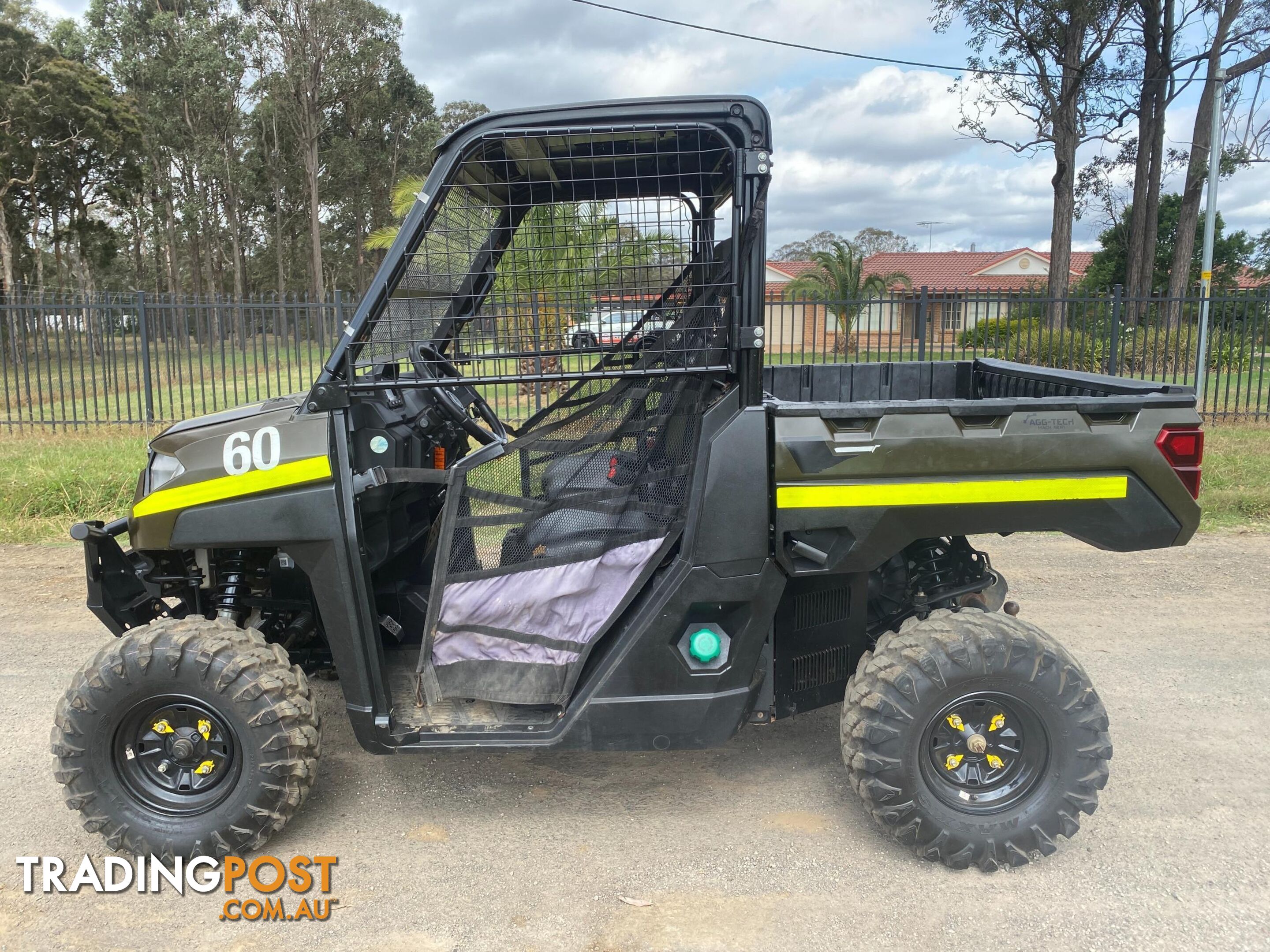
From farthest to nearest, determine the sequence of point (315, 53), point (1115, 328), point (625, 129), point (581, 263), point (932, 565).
Answer: point (315, 53) < point (1115, 328) < point (932, 565) < point (581, 263) < point (625, 129)

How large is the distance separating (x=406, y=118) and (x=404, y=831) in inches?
1634

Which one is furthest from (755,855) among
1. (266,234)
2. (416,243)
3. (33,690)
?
(266,234)

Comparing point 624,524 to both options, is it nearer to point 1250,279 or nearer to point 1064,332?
point 1064,332

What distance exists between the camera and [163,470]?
123 inches

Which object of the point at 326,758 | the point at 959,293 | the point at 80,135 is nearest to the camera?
the point at 326,758

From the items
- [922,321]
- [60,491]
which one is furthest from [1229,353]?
[60,491]

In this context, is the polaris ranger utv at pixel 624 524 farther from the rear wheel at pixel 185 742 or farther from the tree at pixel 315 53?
the tree at pixel 315 53

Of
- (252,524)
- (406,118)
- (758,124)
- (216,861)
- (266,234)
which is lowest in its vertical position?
(216,861)

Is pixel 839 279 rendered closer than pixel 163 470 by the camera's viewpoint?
No

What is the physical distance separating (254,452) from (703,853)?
198 centimetres

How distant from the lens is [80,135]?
1124 inches

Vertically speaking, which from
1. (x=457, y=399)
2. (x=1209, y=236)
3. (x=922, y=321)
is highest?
(x=1209, y=236)

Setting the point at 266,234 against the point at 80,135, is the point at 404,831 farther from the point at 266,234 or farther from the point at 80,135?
the point at 266,234

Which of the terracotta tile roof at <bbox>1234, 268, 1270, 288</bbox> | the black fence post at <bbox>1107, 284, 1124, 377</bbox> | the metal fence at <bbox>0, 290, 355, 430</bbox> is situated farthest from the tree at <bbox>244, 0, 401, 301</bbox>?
the terracotta tile roof at <bbox>1234, 268, 1270, 288</bbox>
